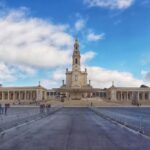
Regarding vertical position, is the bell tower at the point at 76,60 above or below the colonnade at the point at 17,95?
above

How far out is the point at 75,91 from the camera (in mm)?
174375

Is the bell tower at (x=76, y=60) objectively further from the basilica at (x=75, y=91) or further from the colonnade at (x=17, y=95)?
the colonnade at (x=17, y=95)

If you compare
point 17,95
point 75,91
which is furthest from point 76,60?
point 17,95

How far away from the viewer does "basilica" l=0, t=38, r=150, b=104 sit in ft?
586

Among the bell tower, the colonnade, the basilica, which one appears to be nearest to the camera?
the basilica

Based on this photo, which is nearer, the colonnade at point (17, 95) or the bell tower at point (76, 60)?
the bell tower at point (76, 60)

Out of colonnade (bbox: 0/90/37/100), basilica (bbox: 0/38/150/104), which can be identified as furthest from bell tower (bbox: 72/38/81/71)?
colonnade (bbox: 0/90/37/100)

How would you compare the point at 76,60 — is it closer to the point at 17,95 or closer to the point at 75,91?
the point at 75,91

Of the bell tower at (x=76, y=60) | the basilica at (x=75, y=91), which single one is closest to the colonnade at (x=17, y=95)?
the basilica at (x=75, y=91)

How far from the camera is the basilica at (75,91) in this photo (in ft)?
586

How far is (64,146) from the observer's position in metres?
15.0

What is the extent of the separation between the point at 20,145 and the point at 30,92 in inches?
7046

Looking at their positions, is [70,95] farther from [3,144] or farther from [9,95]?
[3,144]

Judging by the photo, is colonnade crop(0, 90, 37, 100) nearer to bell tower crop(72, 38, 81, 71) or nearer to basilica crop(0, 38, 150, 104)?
basilica crop(0, 38, 150, 104)
